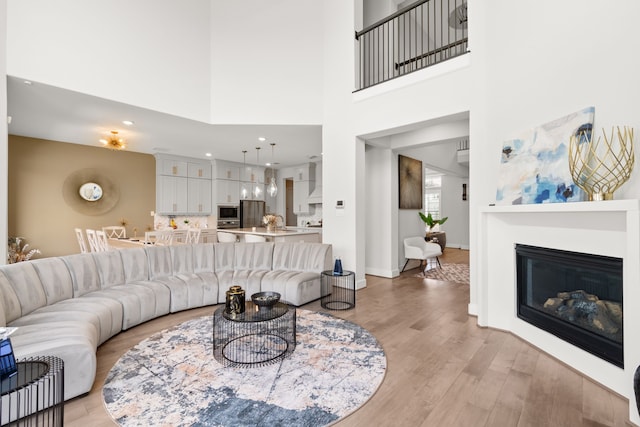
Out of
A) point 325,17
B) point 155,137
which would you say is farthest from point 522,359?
point 155,137

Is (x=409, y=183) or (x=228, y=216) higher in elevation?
(x=409, y=183)

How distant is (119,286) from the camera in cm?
340

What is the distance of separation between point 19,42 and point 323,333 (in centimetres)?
489

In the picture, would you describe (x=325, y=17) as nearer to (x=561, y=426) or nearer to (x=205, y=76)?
(x=205, y=76)

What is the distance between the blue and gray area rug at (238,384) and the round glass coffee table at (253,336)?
90 mm

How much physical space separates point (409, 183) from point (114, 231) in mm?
6628

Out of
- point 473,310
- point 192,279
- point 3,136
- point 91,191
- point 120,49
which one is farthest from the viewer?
point 91,191

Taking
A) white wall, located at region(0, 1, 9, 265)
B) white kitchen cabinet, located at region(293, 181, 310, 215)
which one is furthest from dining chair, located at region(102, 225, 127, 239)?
white kitchen cabinet, located at region(293, 181, 310, 215)

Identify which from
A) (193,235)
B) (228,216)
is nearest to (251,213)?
(228,216)

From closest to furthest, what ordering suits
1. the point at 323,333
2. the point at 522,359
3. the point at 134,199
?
the point at 522,359
the point at 323,333
the point at 134,199

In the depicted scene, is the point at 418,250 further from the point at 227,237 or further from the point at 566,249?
the point at 227,237

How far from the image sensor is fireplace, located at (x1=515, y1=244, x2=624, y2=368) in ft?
6.93

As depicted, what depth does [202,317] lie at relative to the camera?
3.45m

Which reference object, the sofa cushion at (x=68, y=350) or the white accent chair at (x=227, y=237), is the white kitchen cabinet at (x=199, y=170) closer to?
the white accent chair at (x=227, y=237)
